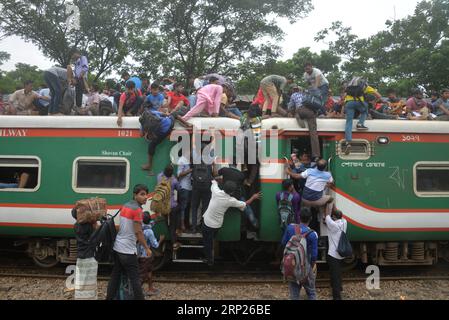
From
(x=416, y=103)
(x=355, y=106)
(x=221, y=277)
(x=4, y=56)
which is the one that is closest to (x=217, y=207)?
(x=221, y=277)

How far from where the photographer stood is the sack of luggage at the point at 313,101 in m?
7.56

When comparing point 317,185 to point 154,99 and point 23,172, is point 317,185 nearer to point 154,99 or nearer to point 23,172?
point 154,99

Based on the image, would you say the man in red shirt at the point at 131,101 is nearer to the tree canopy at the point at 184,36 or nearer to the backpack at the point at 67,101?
the backpack at the point at 67,101

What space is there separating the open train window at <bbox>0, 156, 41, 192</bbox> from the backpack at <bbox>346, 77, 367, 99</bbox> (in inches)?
234

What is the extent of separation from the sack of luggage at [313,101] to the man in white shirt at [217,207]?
2.05 meters

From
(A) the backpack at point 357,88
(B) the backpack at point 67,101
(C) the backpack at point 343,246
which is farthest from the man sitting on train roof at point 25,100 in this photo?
(C) the backpack at point 343,246

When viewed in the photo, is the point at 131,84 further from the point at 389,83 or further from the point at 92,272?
the point at 389,83

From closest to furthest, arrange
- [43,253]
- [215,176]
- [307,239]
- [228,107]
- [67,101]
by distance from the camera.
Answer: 1. [307,239]
2. [215,176]
3. [43,253]
4. [67,101]
5. [228,107]

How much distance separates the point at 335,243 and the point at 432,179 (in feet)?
8.79

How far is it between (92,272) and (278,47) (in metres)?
17.5

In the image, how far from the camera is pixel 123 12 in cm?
1981

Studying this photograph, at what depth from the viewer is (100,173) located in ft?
25.2

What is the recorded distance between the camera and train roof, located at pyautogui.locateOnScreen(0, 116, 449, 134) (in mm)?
7613

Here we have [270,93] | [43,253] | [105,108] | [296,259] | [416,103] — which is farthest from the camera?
[416,103]
